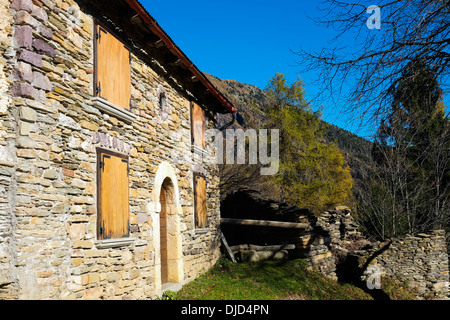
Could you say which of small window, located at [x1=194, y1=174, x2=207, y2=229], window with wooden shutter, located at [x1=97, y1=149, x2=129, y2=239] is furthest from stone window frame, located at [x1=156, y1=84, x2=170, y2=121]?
small window, located at [x1=194, y1=174, x2=207, y2=229]

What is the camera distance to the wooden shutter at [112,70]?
555 cm

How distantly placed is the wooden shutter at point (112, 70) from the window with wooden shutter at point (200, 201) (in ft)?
12.0

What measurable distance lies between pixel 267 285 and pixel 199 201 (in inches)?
109

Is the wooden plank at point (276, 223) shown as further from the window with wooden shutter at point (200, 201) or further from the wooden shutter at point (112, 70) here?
the wooden shutter at point (112, 70)

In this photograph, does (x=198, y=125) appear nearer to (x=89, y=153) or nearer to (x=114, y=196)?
(x=114, y=196)

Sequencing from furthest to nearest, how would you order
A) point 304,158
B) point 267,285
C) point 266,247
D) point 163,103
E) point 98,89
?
point 304,158
point 266,247
point 267,285
point 163,103
point 98,89

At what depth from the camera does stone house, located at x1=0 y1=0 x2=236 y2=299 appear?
159 inches

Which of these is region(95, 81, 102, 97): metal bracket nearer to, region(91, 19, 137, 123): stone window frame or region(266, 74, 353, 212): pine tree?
region(91, 19, 137, 123): stone window frame

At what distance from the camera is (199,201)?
942cm

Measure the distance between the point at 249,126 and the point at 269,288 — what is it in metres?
12.6

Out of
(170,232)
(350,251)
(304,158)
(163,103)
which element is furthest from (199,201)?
(304,158)

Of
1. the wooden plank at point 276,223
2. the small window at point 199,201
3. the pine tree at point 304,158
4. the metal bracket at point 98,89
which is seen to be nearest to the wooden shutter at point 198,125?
the small window at point 199,201

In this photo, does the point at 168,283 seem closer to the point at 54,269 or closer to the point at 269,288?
the point at 269,288

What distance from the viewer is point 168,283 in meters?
7.75
